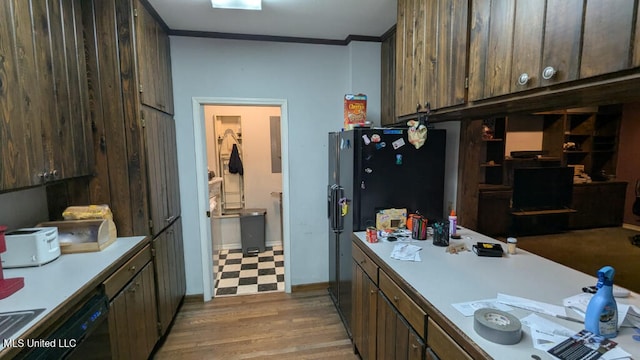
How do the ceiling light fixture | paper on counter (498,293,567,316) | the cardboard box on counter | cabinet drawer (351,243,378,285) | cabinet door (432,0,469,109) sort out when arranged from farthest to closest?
the cardboard box on counter < the ceiling light fixture < cabinet drawer (351,243,378,285) < cabinet door (432,0,469,109) < paper on counter (498,293,567,316)

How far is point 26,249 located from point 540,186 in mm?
4953

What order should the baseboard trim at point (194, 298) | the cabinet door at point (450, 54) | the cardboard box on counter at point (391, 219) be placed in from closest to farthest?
1. the cabinet door at point (450, 54)
2. the cardboard box on counter at point (391, 219)
3. the baseboard trim at point (194, 298)

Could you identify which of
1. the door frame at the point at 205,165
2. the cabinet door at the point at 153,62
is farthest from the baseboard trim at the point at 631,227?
the cabinet door at the point at 153,62

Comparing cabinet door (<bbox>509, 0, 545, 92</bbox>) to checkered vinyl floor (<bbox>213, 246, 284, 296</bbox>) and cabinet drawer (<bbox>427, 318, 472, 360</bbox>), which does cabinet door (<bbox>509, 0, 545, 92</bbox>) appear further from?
checkered vinyl floor (<bbox>213, 246, 284, 296</bbox>)

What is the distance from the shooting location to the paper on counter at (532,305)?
1.08m

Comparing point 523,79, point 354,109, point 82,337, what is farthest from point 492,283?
point 82,337

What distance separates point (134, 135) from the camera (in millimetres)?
1979

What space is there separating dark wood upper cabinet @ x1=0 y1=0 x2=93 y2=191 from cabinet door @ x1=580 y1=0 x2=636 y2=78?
2314mm

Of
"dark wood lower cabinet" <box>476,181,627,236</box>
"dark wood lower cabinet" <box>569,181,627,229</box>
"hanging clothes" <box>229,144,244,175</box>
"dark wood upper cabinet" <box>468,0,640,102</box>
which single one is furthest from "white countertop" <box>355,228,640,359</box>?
"dark wood lower cabinet" <box>569,181,627,229</box>

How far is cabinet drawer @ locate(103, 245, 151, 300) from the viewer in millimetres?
1526

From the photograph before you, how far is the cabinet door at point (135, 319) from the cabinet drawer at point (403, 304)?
4.98 ft

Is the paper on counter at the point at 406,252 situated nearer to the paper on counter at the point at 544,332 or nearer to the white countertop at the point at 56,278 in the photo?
the paper on counter at the point at 544,332

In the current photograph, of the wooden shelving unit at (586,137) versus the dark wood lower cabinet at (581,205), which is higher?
the wooden shelving unit at (586,137)

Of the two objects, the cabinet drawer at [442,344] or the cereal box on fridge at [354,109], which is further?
the cereal box on fridge at [354,109]
